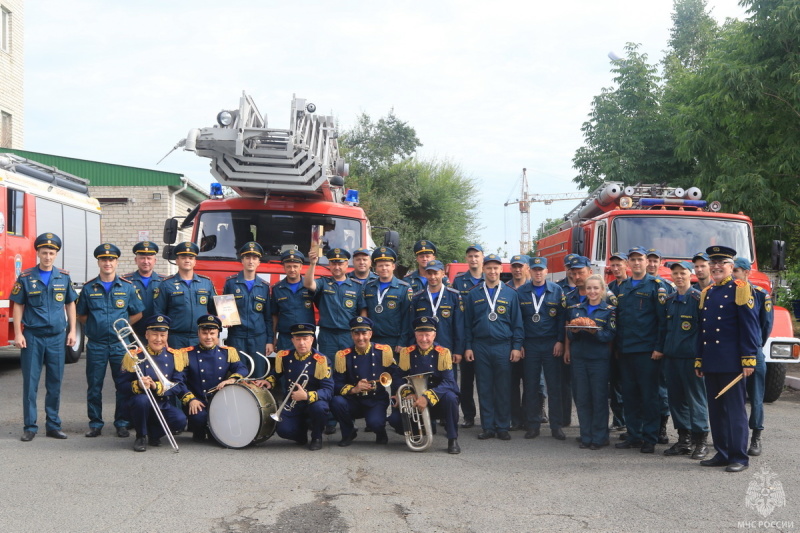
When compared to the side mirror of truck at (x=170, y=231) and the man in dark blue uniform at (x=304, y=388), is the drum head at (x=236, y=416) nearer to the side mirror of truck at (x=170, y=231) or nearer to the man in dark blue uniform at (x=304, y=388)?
the man in dark blue uniform at (x=304, y=388)

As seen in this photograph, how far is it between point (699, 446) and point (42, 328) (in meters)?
6.67

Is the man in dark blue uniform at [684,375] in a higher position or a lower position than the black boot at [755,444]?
higher

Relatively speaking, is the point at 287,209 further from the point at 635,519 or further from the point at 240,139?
the point at 635,519

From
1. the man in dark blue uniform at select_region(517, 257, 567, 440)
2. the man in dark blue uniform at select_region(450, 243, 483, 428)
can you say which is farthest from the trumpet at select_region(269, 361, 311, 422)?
the man in dark blue uniform at select_region(517, 257, 567, 440)

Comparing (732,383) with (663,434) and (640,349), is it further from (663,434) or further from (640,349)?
(663,434)

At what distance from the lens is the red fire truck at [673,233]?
1102 centimetres

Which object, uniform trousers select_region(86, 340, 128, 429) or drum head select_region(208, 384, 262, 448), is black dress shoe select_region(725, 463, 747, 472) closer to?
drum head select_region(208, 384, 262, 448)

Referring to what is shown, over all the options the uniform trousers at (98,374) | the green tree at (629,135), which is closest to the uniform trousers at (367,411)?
the uniform trousers at (98,374)

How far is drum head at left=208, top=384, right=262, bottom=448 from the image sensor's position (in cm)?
792

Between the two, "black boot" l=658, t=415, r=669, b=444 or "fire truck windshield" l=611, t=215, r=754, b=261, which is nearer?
"black boot" l=658, t=415, r=669, b=444

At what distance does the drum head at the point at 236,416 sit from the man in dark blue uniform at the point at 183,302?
137 centimetres

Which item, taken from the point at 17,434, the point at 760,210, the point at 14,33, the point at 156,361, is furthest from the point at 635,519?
the point at 14,33

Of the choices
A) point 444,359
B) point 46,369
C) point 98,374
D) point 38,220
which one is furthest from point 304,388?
point 38,220

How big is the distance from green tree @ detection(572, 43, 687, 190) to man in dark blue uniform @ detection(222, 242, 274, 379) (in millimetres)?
18182
